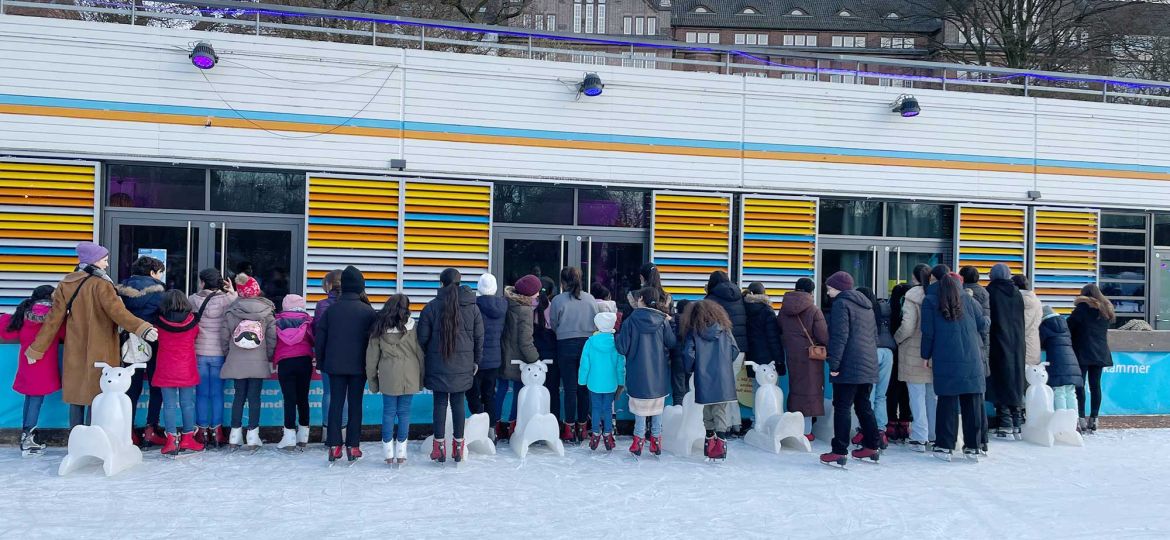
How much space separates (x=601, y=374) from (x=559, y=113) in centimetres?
397

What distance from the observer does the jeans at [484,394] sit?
7.66 m

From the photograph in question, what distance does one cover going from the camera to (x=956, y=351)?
7289 mm

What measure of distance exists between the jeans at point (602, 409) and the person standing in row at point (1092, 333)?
4.73 meters

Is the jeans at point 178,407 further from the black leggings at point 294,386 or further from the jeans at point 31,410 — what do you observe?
the jeans at point 31,410

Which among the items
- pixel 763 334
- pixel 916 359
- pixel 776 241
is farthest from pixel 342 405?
Result: pixel 776 241

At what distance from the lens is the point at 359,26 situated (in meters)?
18.4

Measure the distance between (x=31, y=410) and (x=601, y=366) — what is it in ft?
14.7

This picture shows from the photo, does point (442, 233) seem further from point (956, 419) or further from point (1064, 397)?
point (1064, 397)

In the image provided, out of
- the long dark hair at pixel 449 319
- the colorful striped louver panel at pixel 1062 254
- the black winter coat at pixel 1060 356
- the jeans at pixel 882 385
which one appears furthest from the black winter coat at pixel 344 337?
the colorful striped louver panel at pixel 1062 254

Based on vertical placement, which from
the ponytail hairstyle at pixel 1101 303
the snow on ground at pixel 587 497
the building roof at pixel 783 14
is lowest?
the snow on ground at pixel 587 497

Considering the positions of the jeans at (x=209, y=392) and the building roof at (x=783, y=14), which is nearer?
the jeans at (x=209, y=392)

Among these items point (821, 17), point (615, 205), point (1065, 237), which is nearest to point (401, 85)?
point (615, 205)

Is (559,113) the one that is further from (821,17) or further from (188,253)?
(821,17)

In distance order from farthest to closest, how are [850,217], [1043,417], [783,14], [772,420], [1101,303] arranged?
[783,14] → [850,217] → [1101,303] → [1043,417] → [772,420]
